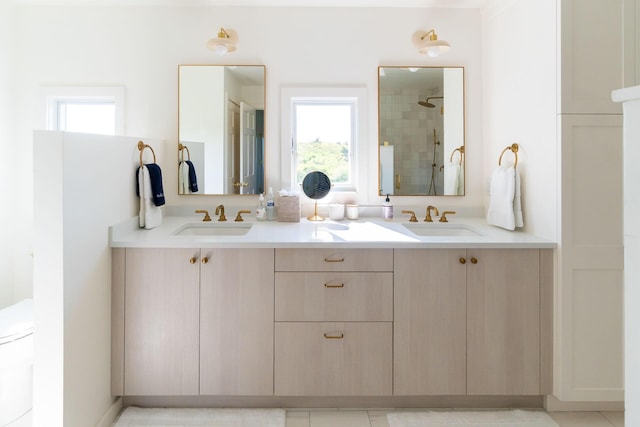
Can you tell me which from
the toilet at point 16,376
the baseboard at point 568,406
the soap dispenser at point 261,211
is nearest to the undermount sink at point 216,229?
the soap dispenser at point 261,211

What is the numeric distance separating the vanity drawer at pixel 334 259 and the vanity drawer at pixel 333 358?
0.28 meters

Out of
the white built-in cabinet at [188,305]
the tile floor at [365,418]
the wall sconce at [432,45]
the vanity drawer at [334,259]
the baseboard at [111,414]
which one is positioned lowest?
the tile floor at [365,418]

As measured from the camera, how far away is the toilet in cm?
174

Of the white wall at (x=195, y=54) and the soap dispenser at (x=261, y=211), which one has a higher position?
the white wall at (x=195, y=54)

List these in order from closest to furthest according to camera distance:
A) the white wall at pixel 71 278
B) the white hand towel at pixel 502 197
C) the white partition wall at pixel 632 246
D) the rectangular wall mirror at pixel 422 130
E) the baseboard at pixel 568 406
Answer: the white partition wall at pixel 632 246, the white wall at pixel 71 278, the baseboard at pixel 568 406, the white hand towel at pixel 502 197, the rectangular wall mirror at pixel 422 130

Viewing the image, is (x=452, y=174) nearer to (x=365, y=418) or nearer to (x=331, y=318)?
(x=331, y=318)

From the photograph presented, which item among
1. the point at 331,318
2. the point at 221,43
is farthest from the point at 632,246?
the point at 221,43

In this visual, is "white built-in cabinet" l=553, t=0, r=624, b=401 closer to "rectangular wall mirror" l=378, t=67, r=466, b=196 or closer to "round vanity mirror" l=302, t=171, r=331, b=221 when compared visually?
"rectangular wall mirror" l=378, t=67, r=466, b=196

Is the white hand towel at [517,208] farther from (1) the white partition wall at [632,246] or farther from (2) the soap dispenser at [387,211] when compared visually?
(1) the white partition wall at [632,246]

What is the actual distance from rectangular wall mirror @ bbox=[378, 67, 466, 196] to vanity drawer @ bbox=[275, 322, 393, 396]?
44.1 inches

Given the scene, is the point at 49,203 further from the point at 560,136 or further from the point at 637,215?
the point at 560,136

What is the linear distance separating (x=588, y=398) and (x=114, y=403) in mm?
2327

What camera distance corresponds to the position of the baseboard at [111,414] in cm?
197

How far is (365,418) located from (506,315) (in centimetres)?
87
